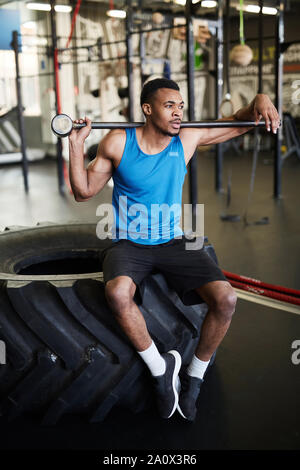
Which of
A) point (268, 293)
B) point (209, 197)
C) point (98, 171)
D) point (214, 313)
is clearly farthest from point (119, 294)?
point (209, 197)

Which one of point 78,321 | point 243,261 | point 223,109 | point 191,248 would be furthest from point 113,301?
point 223,109

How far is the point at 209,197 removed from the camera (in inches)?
195

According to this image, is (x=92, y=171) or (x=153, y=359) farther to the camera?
(x=92, y=171)

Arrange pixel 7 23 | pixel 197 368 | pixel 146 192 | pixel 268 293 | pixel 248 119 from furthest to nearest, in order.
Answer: pixel 7 23 < pixel 268 293 < pixel 248 119 < pixel 146 192 < pixel 197 368

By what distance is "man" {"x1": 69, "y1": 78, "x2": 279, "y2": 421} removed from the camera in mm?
1488

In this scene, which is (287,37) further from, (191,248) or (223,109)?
(191,248)

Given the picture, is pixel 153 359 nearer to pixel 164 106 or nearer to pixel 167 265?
pixel 167 265

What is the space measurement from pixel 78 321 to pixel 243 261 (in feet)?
5.32

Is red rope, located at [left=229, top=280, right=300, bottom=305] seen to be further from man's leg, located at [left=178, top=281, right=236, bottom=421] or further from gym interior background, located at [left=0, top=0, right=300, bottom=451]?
man's leg, located at [left=178, top=281, right=236, bottom=421]

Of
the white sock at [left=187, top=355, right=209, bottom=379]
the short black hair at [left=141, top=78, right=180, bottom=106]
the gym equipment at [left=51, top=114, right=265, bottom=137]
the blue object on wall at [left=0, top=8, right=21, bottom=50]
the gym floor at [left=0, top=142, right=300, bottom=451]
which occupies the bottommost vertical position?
the gym floor at [left=0, top=142, right=300, bottom=451]

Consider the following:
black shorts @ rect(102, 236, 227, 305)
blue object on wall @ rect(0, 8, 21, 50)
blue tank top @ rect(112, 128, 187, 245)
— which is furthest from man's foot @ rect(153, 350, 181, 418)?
blue object on wall @ rect(0, 8, 21, 50)

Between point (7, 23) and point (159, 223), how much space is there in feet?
24.8

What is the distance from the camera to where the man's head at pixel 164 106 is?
1627 millimetres

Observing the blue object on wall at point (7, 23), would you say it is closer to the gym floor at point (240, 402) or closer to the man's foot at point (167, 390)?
the gym floor at point (240, 402)
